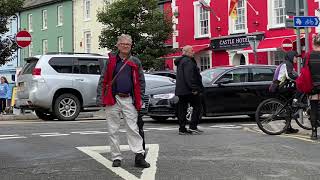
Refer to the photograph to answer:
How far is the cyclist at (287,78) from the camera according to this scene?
37.7ft

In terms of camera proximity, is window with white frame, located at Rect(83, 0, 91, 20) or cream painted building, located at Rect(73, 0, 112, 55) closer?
cream painted building, located at Rect(73, 0, 112, 55)

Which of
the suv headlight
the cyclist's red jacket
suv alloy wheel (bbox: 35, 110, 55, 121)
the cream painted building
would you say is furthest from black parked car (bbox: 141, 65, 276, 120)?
the cream painted building

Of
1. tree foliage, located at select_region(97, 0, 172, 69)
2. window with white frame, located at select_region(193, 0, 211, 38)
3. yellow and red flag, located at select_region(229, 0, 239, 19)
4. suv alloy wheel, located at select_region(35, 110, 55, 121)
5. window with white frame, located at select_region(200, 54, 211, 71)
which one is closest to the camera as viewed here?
suv alloy wheel, located at select_region(35, 110, 55, 121)

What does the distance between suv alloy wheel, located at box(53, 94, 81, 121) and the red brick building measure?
12.5 m

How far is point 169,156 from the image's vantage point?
28.9ft

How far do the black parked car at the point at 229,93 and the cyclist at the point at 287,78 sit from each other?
308cm

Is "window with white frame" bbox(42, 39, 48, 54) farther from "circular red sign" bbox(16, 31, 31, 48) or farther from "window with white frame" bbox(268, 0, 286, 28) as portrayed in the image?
"circular red sign" bbox(16, 31, 31, 48)

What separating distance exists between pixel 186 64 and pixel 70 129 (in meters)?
3.26

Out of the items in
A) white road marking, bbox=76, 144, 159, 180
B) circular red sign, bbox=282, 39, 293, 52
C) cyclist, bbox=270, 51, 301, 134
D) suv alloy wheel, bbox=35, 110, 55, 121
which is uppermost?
circular red sign, bbox=282, 39, 293, 52

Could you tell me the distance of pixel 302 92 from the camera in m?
10.9

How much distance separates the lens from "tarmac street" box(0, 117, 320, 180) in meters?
7.46

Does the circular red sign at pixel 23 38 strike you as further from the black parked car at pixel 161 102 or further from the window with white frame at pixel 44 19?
the window with white frame at pixel 44 19

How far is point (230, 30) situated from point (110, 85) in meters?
24.4

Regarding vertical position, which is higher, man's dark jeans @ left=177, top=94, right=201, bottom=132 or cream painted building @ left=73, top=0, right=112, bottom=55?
cream painted building @ left=73, top=0, right=112, bottom=55
